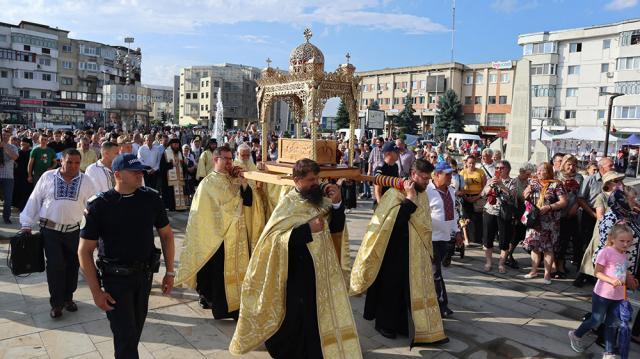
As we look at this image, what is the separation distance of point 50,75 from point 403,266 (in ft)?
232

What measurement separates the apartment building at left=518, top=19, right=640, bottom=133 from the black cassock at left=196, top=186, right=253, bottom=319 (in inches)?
1618

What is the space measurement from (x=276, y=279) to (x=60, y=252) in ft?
8.67

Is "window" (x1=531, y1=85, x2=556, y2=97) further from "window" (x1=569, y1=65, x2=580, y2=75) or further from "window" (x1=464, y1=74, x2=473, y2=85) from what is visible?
"window" (x1=464, y1=74, x2=473, y2=85)

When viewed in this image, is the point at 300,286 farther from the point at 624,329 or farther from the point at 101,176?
the point at 101,176

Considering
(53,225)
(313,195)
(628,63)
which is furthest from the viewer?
(628,63)

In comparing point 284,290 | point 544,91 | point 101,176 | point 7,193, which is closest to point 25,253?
point 101,176

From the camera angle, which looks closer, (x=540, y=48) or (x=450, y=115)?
(x=540, y=48)

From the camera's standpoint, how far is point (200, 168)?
410 inches

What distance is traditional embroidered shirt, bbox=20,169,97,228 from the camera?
15.9ft

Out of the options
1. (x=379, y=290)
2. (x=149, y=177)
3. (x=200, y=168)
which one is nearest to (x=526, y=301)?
(x=379, y=290)

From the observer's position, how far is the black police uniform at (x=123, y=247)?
127 inches

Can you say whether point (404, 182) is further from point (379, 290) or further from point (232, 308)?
point (232, 308)

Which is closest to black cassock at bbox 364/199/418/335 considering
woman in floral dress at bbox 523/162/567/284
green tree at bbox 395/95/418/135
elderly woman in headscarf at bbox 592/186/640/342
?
elderly woman in headscarf at bbox 592/186/640/342

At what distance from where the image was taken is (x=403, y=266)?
187 inches
